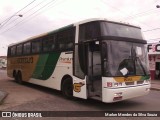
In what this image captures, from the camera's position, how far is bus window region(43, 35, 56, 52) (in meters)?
14.0

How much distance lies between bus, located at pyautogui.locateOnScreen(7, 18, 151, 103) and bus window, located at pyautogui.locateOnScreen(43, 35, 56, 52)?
25 centimetres

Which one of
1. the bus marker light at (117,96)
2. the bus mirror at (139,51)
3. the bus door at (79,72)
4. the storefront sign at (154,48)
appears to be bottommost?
the bus marker light at (117,96)

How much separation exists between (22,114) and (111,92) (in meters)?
3.16

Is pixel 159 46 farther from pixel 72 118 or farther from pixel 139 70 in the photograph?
pixel 72 118

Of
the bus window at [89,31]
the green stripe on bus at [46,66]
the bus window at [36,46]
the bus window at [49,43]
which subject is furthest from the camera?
the bus window at [36,46]

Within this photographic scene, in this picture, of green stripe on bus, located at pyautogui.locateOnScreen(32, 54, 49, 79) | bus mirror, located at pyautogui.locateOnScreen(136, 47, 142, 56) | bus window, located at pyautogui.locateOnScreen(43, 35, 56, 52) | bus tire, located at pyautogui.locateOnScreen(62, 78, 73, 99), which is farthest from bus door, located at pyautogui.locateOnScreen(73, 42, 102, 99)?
green stripe on bus, located at pyautogui.locateOnScreen(32, 54, 49, 79)

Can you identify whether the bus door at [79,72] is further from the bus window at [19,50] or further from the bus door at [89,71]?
the bus window at [19,50]

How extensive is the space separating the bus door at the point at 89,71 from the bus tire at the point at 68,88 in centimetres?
107

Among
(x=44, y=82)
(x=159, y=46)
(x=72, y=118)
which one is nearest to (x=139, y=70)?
(x=72, y=118)

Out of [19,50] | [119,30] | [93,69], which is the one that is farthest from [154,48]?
[93,69]

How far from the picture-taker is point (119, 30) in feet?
34.8

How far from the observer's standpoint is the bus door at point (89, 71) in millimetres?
10711

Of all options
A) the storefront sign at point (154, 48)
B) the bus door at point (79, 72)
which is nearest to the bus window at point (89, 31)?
the bus door at point (79, 72)

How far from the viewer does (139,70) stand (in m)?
10.8
